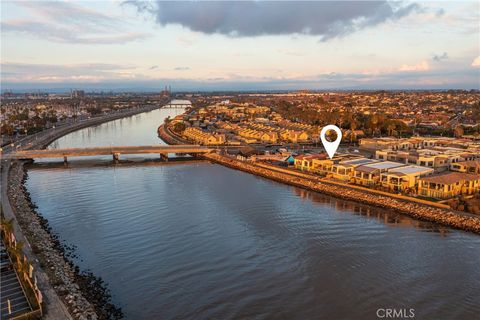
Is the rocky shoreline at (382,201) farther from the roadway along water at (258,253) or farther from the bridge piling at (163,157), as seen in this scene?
the bridge piling at (163,157)

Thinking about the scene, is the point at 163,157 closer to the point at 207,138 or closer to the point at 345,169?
the point at 207,138

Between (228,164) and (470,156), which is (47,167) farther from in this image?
(470,156)

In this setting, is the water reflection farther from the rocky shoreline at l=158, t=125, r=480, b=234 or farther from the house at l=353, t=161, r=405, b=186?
the house at l=353, t=161, r=405, b=186

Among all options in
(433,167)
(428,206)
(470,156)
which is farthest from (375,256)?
(470,156)

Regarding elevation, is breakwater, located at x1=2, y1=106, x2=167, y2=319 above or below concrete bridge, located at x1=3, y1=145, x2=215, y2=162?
below

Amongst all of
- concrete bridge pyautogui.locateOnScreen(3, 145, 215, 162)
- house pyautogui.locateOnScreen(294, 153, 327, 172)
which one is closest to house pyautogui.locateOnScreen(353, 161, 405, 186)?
house pyautogui.locateOnScreen(294, 153, 327, 172)
